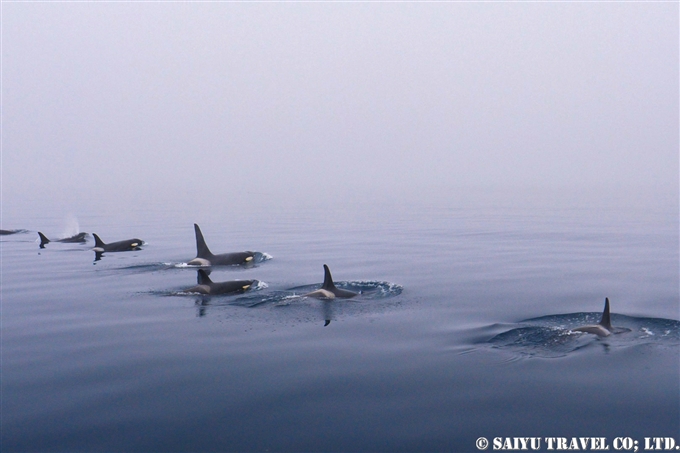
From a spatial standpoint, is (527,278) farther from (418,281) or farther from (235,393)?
(235,393)

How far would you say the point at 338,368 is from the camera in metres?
12.2

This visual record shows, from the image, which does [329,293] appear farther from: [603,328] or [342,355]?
[603,328]

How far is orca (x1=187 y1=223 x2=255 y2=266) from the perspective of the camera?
27.3m

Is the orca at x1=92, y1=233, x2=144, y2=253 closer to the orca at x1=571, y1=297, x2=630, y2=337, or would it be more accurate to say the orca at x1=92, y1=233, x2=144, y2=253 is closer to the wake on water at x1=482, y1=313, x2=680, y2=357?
the wake on water at x1=482, y1=313, x2=680, y2=357

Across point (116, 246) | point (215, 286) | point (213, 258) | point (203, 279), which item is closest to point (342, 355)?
point (215, 286)

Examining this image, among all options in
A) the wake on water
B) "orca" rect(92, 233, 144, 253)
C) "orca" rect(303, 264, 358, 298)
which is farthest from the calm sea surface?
"orca" rect(92, 233, 144, 253)

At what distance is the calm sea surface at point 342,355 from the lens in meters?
9.39

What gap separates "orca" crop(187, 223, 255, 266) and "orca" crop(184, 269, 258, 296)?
22.9ft

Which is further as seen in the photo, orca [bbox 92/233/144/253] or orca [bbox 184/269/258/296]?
orca [bbox 92/233/144/253]

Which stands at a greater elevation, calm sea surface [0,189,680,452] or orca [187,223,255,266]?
orca [187,223,255,266]

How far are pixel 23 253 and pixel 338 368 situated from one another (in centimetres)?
2544

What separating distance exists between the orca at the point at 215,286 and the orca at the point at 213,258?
6975 mm

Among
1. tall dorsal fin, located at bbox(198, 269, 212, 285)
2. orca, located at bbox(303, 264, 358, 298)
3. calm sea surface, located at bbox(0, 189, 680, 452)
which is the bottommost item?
calm sea surface, located at bbox(0, 189, 680, 452)

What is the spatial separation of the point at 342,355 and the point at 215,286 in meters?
8.02
